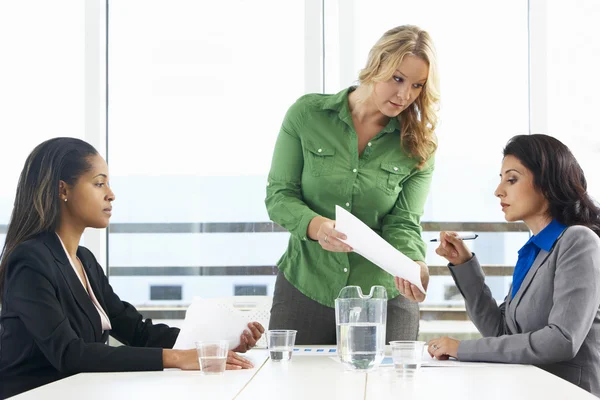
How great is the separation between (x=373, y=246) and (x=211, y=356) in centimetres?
50

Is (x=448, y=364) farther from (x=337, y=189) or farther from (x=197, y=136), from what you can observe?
(x=197, y=136)

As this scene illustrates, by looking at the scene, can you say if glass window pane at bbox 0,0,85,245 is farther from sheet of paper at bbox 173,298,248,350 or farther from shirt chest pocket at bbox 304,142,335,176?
sheet of paper at bbox 173,298,248,350

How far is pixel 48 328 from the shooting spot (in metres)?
1.86

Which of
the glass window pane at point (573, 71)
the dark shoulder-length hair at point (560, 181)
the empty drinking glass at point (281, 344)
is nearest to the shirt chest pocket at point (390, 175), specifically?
the dark shoulder-length hair at point (560, 181)

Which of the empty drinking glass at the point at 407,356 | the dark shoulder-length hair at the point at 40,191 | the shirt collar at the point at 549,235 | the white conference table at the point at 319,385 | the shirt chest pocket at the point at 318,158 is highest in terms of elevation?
the shirt chest pocket at the point at 318,158

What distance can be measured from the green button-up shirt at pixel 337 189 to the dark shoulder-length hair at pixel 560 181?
42 cm

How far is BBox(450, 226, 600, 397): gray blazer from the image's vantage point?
1845mm

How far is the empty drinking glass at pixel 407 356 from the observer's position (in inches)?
63.2

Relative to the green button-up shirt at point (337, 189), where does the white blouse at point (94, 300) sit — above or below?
below

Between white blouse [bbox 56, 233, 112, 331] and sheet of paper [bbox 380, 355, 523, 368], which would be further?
white blouse [bbox 56, 233, 112, 331]

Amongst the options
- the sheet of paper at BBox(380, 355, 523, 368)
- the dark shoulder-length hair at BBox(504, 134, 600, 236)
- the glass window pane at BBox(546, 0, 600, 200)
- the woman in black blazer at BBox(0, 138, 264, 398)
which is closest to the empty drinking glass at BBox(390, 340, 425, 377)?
the sheet of paper at BBox(380, 355, 523, 368)

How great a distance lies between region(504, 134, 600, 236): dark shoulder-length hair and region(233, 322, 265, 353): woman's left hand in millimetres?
906

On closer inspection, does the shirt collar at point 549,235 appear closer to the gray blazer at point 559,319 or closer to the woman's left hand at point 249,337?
the gray blazer at point 559,319

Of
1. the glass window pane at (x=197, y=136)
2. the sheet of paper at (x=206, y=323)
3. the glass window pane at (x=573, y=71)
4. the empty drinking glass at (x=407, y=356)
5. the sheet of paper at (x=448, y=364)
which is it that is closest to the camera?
the empty drinking glass at (x=407, y=356)
